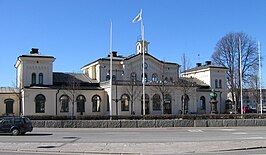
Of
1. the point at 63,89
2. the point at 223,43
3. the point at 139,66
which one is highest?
the point at 223,43

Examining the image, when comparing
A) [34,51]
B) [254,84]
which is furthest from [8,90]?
[254,84]

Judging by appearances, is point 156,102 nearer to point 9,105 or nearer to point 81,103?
point 81,103

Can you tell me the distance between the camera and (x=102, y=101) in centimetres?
6369

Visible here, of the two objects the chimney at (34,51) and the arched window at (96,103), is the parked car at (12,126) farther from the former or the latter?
the chimney at (34,51)

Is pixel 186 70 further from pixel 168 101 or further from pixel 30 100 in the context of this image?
pixel 30 100

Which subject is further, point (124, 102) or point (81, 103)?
point (81, 103)

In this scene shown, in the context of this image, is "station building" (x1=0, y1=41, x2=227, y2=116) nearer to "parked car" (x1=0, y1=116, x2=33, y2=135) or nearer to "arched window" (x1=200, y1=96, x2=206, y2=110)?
"arched window" (x1=200, y1=96, x2=206, y2=110)

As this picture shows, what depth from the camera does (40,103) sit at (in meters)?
59.8

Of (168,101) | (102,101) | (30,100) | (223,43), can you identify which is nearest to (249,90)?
(223,43)

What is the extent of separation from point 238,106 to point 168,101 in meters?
18.7

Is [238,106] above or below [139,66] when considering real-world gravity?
below

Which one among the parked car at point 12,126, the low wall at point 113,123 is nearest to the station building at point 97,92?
the low wall at point 113,123

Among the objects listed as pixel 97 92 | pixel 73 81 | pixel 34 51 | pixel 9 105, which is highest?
pixel 34 51

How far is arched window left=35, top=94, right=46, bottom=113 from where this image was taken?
5950 cm
